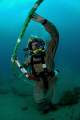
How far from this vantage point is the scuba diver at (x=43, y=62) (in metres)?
4.24

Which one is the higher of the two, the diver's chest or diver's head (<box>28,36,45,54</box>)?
diver's head (<box>28,36,45,54</box>)

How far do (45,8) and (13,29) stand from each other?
81.6 ft

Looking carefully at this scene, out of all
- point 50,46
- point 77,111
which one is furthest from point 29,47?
point 77,111

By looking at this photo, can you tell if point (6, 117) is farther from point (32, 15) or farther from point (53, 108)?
point (32, 15)

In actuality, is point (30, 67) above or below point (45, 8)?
below

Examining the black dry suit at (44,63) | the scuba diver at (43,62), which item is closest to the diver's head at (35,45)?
the scuba diver at (43,62)

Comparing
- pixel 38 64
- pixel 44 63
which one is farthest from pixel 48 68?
pixel 38 64

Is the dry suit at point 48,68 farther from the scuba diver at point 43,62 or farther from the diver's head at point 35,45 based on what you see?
the diver's head at point 35,45

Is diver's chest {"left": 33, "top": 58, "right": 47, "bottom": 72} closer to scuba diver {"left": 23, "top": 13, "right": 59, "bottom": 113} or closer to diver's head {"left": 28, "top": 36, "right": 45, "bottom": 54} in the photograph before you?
scuba diver {"left": 23, "top": 13, "right": 59, "bottom": 113}

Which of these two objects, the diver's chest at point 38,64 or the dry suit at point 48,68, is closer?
the dry suit at point 48,68

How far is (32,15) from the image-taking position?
11.6 ft

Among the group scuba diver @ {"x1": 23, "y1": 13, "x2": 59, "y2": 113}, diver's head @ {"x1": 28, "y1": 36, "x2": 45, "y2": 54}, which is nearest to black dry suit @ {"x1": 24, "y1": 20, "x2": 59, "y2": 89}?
scuba diver @ {"x1": 23, "y1": 13, "x2": 59, "y2": 113}

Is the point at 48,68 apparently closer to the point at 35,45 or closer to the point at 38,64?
the point at 38,64

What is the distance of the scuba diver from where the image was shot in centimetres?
424
